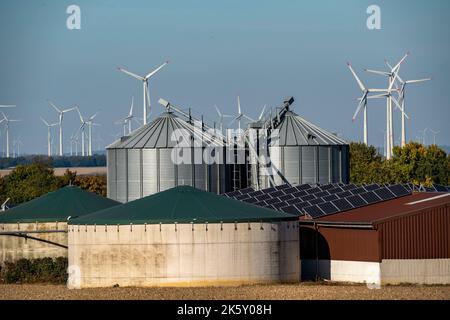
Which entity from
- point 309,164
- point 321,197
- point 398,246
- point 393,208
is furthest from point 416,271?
point 309,164

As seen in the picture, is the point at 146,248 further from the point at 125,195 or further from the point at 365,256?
the point at 125,195

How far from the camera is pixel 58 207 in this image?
280ft

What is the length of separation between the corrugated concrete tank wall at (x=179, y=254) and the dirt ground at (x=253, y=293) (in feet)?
5.68

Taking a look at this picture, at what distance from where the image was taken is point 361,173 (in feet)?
519

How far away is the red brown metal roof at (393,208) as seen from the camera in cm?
7338

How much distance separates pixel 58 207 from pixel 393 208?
2152 centimetres

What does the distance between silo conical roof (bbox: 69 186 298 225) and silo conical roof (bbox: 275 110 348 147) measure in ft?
96.8

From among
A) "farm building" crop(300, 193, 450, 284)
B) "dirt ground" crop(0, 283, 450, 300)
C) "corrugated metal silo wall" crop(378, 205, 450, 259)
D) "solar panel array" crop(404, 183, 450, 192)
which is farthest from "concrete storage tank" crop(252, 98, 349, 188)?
"dirt ground" crop(0, 283, 450, 300)

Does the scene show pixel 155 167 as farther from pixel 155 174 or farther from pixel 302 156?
pixel 302 156

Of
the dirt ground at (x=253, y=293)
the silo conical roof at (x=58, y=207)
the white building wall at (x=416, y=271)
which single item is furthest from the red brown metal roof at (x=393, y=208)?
the silo conical roof at (x=58, y=207)

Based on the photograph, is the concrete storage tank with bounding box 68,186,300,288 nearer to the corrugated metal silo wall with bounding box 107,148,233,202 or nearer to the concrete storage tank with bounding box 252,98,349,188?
the corrugated metal silo wall with bounding box 107,148,233,202

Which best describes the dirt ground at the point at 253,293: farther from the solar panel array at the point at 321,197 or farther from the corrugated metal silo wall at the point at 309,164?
the corrugated metal silo wall at the point at 309,164

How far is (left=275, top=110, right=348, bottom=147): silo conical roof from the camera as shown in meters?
104
